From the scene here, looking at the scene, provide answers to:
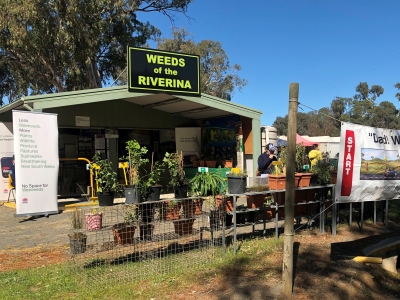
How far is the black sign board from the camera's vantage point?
871 centimetres

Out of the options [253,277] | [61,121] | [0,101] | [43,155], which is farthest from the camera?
[0,101]

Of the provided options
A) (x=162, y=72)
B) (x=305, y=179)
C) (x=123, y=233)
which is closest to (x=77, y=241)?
(x=123, y=233)

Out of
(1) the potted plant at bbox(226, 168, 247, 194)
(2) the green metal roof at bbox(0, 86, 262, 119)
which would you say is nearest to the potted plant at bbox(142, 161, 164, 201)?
(1) the potted plant at bbox(226, 168, 247, 194)

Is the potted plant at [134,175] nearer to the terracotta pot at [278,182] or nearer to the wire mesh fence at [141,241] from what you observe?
the wire mesh fence at [141,241]

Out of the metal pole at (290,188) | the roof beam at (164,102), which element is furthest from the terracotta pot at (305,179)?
the roof beam at (164,102)

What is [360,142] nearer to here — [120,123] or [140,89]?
[140,89]

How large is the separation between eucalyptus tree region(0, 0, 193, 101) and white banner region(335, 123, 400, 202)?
12.9 m

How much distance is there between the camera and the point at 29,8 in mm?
14039

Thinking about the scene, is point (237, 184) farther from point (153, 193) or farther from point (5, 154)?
point (5, 154)

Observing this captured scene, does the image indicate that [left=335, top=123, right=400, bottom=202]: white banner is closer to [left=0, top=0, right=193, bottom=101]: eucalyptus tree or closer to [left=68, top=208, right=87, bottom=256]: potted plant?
[left=68, top=208, right=87, bottom=256]: potted plant

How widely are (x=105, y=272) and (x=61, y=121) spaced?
7.54 metres

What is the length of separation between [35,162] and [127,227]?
4301mm

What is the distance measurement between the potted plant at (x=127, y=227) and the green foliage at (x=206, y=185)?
3.41 feet

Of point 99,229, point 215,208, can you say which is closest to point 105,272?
point 99,229
